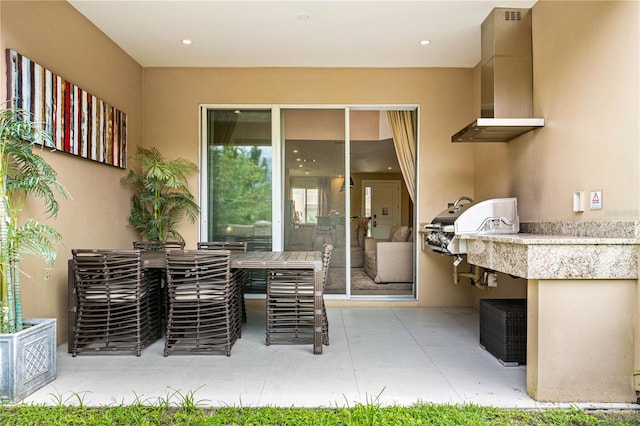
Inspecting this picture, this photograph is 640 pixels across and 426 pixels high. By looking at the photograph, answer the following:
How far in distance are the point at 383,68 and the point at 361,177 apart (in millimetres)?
5846

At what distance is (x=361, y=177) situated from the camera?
10.6 meters

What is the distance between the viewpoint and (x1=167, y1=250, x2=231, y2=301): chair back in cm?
304

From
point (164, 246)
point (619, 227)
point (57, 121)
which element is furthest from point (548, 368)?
point (57, 121)

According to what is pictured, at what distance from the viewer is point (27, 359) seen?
2379 mm

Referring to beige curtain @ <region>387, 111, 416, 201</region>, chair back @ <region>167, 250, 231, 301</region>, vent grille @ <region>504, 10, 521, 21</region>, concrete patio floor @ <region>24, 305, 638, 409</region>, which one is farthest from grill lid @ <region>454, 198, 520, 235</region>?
chair back @ <region>167, 250, 231, 301</region>

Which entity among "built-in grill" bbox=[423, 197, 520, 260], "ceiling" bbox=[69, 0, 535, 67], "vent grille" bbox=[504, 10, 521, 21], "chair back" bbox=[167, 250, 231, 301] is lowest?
"chair back" bbox=[167, 250, 231, 301]

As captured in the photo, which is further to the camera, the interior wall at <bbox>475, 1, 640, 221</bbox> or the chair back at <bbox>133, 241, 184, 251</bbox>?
the chair back at <bbox>133, 241, 184, 251</bbox>

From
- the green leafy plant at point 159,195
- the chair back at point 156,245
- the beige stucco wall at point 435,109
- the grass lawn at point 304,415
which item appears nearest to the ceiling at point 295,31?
the beige stucco wall at point 435,109

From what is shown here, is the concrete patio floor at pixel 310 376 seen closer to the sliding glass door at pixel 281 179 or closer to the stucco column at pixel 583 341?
the stucco column at pixel 583 341

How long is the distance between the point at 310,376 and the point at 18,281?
191 cm

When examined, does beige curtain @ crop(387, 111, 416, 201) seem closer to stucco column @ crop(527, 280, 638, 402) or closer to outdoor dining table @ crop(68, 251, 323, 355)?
outdoor dining table @ crop(68, 251, 323, 355)

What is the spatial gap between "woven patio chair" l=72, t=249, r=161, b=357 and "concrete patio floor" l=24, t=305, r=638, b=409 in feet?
0.47

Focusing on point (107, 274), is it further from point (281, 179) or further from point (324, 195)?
point (324, 195)

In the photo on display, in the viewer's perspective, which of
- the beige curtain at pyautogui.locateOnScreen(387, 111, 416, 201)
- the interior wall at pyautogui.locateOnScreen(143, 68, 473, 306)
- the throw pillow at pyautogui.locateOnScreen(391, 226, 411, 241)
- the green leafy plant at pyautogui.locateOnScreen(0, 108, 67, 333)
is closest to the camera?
the green leafy plant at pyautogui.locateOnScreen(0, 108, 67, 333)
